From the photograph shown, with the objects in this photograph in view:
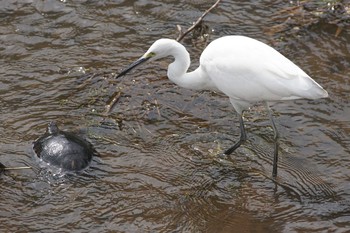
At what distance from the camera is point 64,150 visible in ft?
21.3

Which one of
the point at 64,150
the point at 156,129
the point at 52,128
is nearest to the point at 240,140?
the point at 156,129

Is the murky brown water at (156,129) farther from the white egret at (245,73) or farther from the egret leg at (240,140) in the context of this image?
the white egret at (245,73)

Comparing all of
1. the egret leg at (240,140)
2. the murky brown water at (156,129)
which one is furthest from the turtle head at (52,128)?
the egret leg at (240,140)

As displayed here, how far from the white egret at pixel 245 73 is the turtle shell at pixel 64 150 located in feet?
3.15

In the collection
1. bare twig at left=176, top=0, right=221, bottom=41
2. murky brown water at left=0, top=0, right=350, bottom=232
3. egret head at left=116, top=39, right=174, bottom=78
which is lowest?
murky brown water at left=0, top=0, right=350, bottom=232

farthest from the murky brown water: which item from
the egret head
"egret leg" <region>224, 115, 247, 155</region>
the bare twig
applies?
the egret head

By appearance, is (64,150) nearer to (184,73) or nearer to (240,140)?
(184,73)

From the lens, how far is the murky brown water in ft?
20.0

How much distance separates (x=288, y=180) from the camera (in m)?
6.58

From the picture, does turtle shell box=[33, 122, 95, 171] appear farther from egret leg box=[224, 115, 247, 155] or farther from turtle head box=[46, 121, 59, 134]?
egret leg box=[224, 115, 247, 155]

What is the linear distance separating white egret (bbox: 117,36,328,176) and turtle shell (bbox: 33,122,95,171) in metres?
0.96

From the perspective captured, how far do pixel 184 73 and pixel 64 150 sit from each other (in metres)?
1.46

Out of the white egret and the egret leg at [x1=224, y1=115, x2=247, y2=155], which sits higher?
the white egret

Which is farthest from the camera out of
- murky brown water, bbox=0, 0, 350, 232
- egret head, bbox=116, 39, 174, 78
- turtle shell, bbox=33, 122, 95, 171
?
egret head, bbox=116, 39, 174, 78
